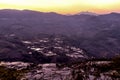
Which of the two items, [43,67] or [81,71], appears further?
[43,67]

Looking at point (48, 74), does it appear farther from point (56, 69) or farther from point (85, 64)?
point (85, 64)

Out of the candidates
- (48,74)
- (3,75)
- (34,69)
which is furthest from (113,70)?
(3,75)

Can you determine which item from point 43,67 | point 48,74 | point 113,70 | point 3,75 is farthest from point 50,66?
point 113,70

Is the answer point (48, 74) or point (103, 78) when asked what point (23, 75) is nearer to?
point (48, 74)

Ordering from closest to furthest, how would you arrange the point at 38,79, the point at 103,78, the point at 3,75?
1. the point at 103,78
2. the point at 38,79
3. the point at 3,75

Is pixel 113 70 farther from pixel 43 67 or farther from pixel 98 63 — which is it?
pixel 43 67

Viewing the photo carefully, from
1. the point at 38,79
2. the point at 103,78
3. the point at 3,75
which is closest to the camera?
the point at 103,78

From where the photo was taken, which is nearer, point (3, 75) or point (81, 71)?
point (81, 71)
